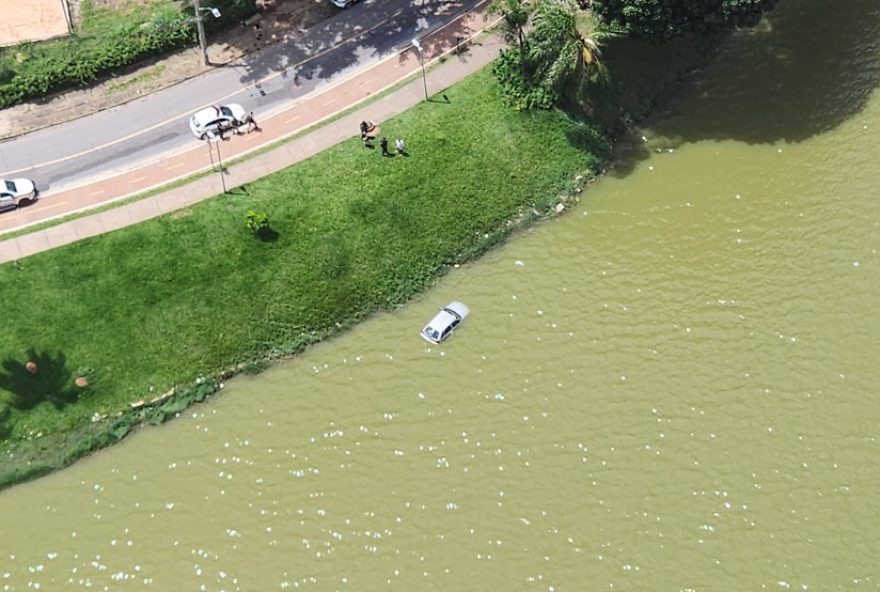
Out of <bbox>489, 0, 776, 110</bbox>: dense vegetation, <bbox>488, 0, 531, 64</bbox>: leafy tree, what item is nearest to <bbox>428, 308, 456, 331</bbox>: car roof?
<bbox>489, 0, 776, 110</bbox>: dense vegetation

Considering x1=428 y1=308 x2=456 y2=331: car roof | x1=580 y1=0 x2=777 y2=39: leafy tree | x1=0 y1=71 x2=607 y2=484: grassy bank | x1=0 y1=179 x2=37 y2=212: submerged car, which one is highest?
x1=580 y1=0 x2=777 y2=39: leafy tree

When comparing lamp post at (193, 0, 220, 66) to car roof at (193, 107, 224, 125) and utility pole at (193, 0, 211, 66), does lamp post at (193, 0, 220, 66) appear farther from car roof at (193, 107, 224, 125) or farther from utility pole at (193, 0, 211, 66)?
car roof at (193, 107, 224, 125)

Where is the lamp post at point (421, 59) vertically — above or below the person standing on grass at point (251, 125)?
above

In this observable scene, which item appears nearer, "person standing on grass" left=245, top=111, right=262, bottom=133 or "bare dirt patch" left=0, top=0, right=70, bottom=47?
"person standing on grass" left=245, top=111, right=262, bottom=133

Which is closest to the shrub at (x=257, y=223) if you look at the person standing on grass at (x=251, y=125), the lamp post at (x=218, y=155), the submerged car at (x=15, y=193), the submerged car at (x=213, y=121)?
the lamp post at (x=218, y=155)

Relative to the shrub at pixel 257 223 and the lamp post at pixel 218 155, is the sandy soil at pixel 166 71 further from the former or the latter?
the shrub at pixel 257 223

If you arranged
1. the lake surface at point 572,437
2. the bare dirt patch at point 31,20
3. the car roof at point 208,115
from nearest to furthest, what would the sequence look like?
the lake surface at point 572,437 < the car roof at point 208,115 < the bare dirt patch at point 31,20

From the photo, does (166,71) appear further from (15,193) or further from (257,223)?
(257,223)
